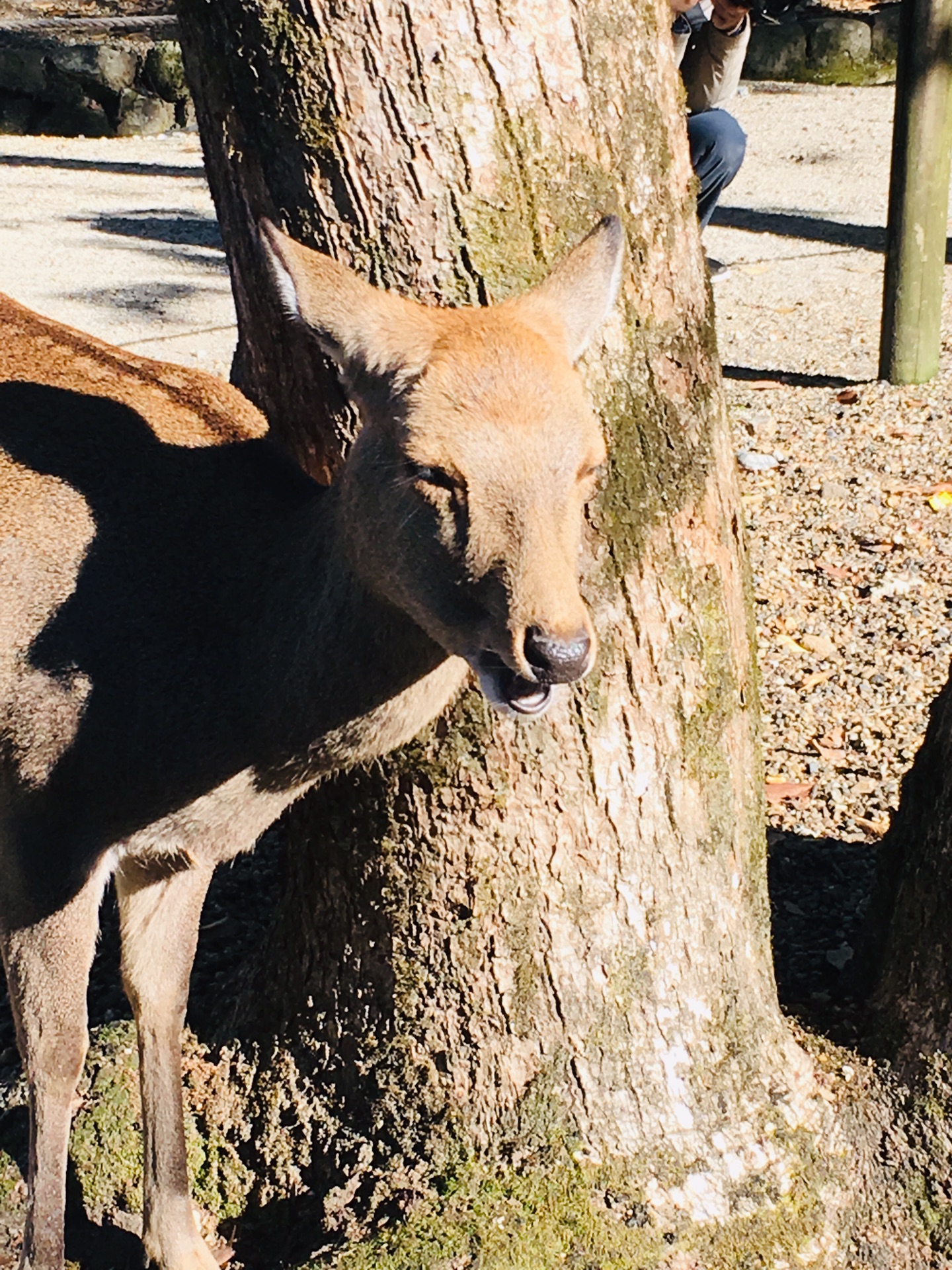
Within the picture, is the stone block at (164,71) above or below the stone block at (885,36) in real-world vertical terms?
above

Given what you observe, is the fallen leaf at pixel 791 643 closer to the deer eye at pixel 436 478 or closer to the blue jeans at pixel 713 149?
the blue jeans at pixel 713 149

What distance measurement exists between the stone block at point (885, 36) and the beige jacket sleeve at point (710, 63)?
11.0 metres

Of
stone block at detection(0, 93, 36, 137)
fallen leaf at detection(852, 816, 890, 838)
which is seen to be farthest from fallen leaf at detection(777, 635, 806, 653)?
stone block at detection(0, 93, 36, 137)

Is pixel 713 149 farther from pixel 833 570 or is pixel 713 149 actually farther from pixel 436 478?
pixel 436 478

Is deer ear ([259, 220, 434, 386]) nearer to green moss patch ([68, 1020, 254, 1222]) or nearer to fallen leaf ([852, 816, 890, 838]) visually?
green moss patch ([68, 1020, 254, 1222])

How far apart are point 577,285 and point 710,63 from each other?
186 inches

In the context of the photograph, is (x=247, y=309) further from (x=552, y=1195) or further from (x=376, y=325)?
(x=552, y=1195)

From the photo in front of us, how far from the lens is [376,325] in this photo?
2.78 m

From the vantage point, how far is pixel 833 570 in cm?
606

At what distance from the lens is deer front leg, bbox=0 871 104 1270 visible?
337 centimetres

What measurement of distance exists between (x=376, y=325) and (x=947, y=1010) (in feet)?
6.41

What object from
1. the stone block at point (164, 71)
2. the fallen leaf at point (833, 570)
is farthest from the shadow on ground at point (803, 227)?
the stone block at point (164, 71)

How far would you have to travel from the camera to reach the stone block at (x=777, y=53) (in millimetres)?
17109

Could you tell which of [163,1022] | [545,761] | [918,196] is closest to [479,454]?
[545,761]
